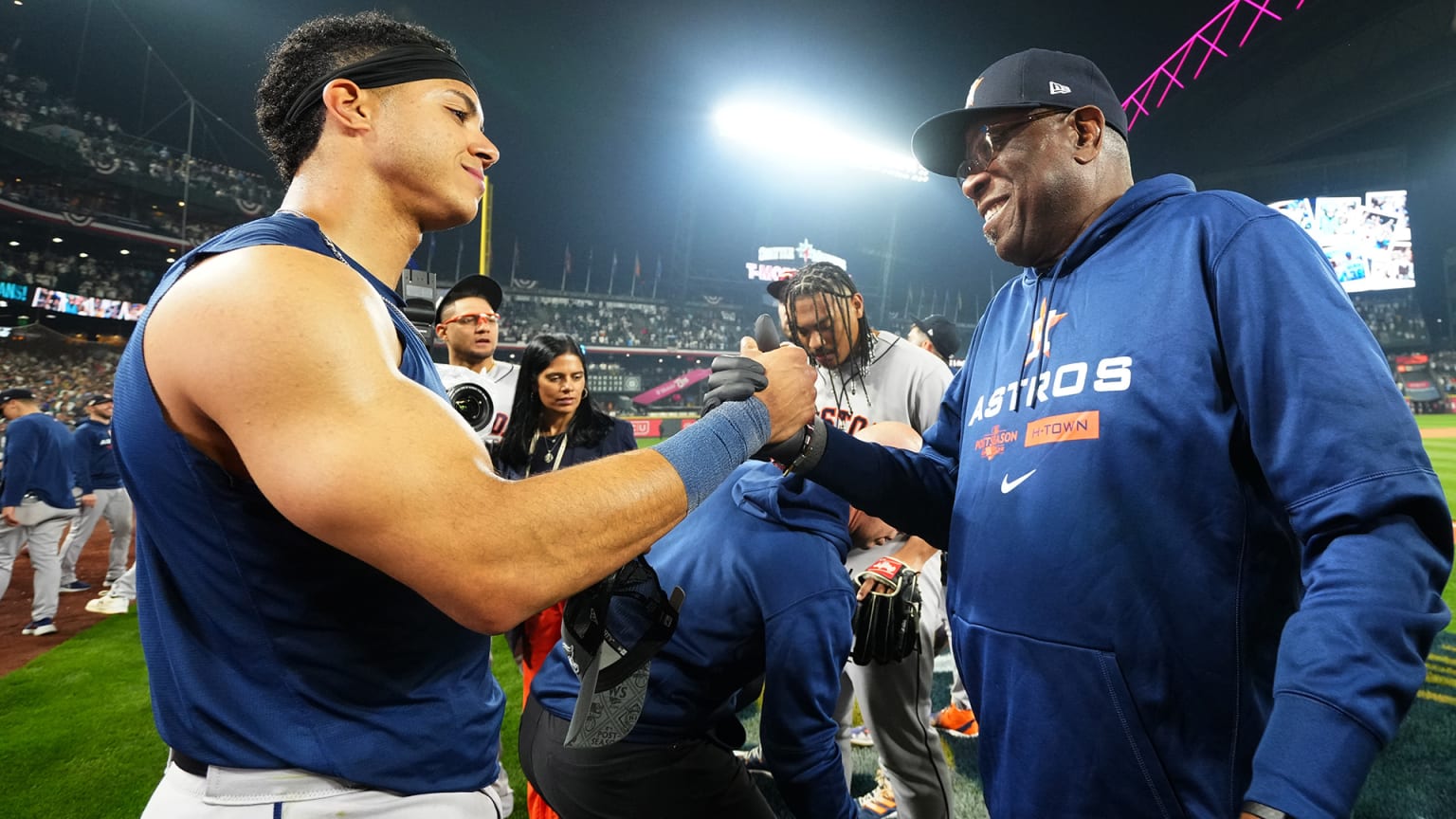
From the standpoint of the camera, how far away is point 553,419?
4.56 meters

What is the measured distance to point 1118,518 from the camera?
1.28 metres

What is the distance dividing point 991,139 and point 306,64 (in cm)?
167

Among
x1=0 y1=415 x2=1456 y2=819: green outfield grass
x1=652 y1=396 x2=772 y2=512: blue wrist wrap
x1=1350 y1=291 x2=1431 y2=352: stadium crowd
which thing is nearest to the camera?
x1=652 y1=396 x2=772 y2=512: blue wrist wrap

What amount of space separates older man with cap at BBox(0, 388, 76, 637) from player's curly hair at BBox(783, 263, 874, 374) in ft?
25.1

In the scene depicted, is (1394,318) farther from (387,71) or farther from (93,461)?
(93,461)

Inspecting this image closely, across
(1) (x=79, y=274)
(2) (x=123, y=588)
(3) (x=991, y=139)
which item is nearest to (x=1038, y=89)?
(3) (x=991, y=139)

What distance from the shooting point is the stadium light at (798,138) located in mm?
32875

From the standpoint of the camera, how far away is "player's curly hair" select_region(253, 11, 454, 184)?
1.55 meters

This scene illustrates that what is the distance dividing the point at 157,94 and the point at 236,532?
1518 inches

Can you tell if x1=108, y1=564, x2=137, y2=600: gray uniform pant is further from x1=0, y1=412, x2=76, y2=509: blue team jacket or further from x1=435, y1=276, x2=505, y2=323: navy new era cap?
x1=435, y1=276, x2=505, y2=323: navy new era cap

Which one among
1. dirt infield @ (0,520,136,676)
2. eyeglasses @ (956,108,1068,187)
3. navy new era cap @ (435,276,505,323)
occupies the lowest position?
dirt infield @ (0,520,136,676)

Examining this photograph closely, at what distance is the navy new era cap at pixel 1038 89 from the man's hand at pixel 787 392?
0.75 meters

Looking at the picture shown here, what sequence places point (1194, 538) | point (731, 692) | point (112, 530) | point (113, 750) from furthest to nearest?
1. point (112, 530)
2. point (113, 750)
3. point (731, 692)
4. point (1194, 538)

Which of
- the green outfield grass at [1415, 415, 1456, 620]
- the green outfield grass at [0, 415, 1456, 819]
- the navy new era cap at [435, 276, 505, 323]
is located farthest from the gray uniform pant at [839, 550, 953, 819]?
the green outfield grass at [1415, 415, 1456, 620]
